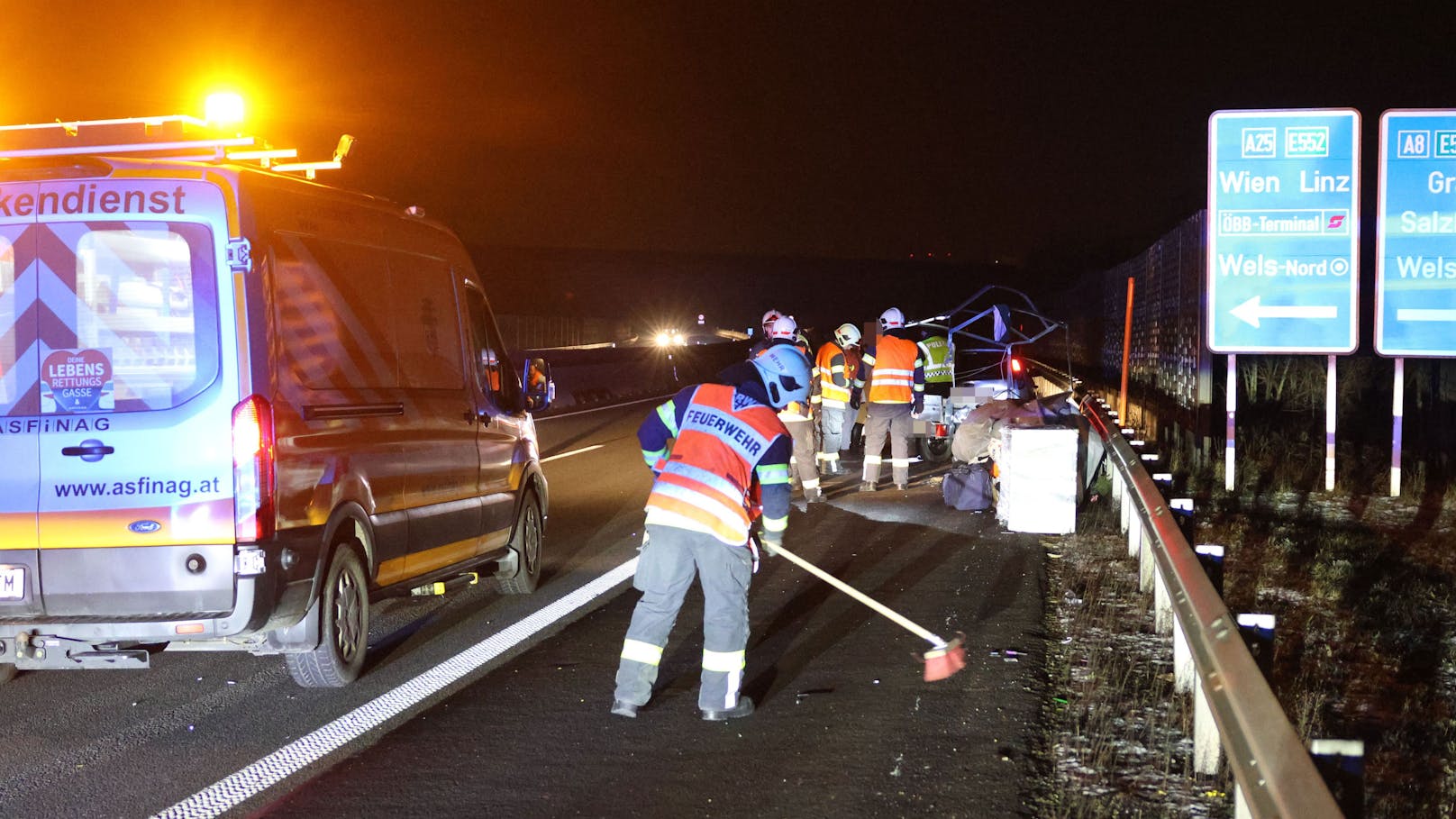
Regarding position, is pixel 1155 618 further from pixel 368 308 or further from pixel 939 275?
pixel 939 275

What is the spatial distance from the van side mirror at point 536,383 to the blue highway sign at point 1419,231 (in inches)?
321

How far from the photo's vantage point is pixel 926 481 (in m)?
15.4

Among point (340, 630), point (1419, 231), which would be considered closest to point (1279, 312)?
point (1419, 231)

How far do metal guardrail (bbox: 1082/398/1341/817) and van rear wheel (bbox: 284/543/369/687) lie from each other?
147 inches

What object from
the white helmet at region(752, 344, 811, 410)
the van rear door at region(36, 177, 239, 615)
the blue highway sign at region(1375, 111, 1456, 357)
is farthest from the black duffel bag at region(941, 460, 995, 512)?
the van rear door at region(36, 177, 239, 615)

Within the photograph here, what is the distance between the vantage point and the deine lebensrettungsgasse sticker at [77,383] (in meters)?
6.20

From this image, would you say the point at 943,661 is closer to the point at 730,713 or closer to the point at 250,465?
the point at 730,713

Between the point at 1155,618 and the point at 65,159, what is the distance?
5803mm

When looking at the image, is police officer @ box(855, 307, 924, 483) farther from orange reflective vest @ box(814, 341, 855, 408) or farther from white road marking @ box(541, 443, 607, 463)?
white road marking @ box(541, 443, 607, 463)

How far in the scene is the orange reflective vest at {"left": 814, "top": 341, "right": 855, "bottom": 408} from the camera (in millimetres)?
14859

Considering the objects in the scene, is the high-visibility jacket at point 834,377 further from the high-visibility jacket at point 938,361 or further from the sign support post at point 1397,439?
the sign support post at point 1397,439

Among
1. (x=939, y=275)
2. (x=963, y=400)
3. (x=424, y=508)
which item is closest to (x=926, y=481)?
(x=963, y=400)

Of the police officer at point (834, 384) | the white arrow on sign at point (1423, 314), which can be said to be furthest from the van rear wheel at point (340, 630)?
the white arrow on sign at point (1423, 314)

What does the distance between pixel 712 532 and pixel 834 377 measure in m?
8.71
